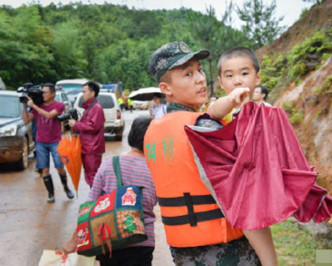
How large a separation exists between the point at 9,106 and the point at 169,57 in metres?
9.12

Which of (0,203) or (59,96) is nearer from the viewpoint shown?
(0,203)

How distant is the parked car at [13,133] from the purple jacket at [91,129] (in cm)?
409

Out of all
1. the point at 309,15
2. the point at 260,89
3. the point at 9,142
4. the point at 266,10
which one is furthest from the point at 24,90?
the point at 266,10

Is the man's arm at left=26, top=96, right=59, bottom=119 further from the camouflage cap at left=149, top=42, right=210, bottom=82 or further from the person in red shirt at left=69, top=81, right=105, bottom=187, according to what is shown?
the camouflage cap at left=149, top=42, right=210, bottom=82

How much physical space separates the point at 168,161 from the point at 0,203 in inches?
247

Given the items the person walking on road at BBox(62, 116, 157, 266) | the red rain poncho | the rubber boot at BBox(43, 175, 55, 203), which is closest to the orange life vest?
the red rain poncho

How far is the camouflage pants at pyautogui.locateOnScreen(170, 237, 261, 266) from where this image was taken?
1.80 meters

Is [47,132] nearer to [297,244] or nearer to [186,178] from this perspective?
[297,244]

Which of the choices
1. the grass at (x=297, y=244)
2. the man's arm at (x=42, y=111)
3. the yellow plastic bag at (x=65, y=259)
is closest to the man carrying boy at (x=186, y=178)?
the yellow plastic bag at (x=65, y=259)

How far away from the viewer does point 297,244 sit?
4832 mm

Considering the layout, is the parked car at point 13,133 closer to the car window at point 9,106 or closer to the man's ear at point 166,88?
the car window at point 9,106

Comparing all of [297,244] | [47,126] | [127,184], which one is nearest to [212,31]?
[47,126]

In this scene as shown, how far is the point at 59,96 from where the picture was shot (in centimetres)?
1741

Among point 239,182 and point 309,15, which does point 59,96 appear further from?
point 239,182
